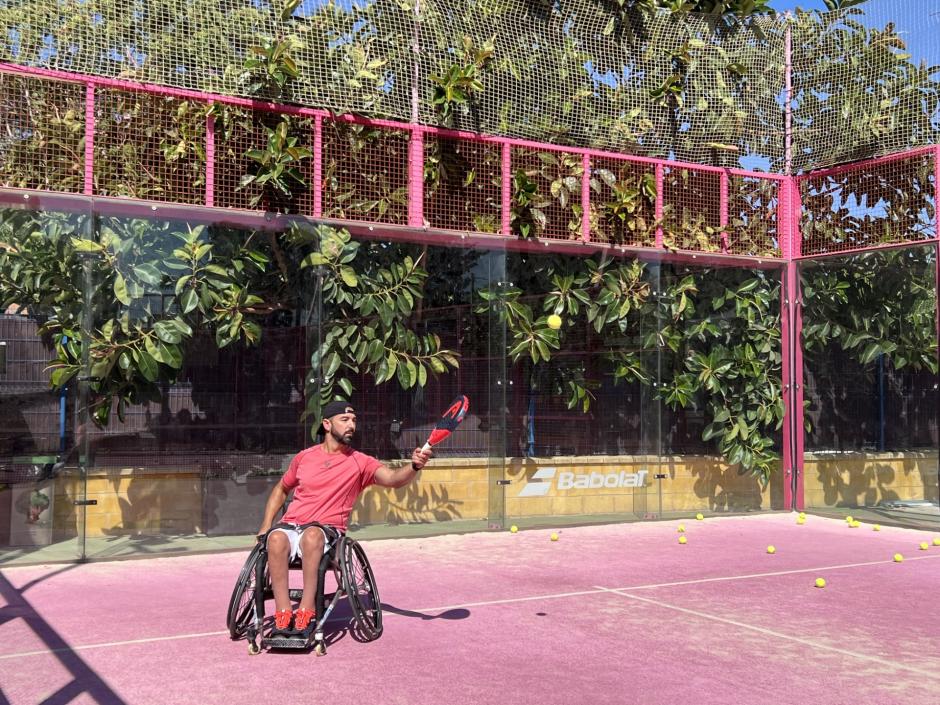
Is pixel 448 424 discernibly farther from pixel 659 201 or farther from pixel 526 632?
pixel 659 201

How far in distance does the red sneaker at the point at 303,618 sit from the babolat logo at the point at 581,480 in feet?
20.2

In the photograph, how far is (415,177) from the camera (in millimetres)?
10812

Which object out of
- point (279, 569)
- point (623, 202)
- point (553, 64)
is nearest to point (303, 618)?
point (279, 569)

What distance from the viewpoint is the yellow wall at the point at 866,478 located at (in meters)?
11.8

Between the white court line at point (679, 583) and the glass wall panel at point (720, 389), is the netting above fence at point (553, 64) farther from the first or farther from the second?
the white court line at point (679, 583)

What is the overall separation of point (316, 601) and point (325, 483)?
0.67 metres

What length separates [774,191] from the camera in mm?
13148

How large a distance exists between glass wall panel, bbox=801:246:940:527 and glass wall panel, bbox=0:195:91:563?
8.06m

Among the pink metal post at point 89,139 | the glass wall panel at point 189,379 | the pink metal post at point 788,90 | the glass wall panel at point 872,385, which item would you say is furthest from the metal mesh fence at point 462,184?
the glass wall panel at point 872,385

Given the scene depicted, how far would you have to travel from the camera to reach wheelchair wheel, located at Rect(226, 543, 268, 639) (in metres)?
5.80

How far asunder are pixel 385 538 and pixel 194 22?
4.92 m

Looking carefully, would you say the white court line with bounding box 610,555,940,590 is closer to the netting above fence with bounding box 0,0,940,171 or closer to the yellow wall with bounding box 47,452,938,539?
the yellow wall with bounding box 47,452,938,539

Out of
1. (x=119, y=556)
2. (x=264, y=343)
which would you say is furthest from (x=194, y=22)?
(x=119, y=556)

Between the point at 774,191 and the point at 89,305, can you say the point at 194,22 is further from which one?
the point at 774,191
